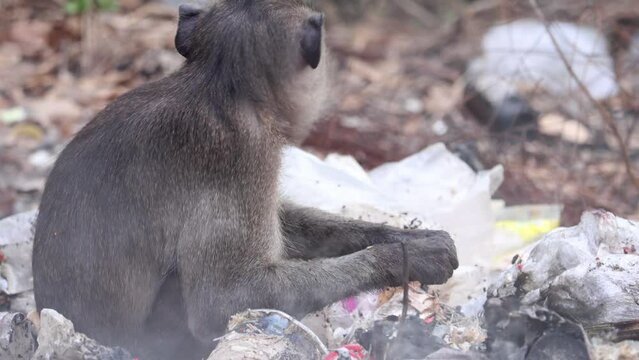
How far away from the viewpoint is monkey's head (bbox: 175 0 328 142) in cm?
378

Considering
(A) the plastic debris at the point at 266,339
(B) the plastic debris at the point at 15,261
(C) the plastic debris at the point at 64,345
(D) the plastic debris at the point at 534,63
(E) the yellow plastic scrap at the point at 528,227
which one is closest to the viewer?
(A) the plastic debris at the point at 266,339

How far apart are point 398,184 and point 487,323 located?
1700 millimetres

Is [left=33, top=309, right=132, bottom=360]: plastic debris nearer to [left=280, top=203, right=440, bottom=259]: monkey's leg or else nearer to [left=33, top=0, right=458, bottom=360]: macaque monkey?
[left=33, top=0, right=458, bottom=360]: macaque monkey

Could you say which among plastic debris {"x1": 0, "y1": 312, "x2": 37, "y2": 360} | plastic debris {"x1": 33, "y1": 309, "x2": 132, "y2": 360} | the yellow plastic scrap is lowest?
the yellow plastic scrap

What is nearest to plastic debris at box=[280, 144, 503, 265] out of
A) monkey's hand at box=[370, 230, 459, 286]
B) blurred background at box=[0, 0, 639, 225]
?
blurred background at box=[0, 0, 639, 225]

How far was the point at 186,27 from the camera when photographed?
13.0 feet

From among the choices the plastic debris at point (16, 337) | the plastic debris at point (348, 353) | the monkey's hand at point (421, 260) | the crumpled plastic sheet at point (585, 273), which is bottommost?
the plastic debris at point (16, 337)

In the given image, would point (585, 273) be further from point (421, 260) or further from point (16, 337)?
point (16, 337)

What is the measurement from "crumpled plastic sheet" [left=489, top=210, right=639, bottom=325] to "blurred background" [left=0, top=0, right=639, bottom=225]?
1.34 meters

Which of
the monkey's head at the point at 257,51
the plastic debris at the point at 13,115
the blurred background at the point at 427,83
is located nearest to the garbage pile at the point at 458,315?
the monkey's head at the point at 257,51

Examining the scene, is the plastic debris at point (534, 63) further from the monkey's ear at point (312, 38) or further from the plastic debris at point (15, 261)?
the plastic debris at point (15, 261)

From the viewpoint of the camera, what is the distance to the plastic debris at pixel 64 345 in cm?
344

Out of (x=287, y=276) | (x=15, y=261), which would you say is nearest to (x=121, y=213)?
(x=287, y=276)

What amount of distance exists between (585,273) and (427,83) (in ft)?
17.3
